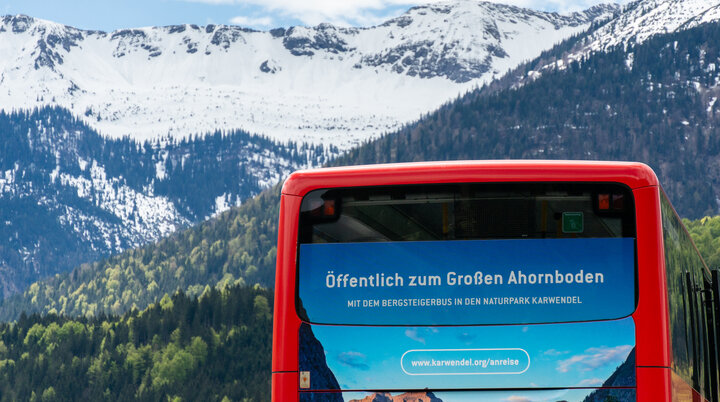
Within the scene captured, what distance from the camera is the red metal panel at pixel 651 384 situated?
10.2 metres

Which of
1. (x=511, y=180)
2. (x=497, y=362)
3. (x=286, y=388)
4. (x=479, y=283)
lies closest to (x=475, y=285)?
(x=479, y=283)

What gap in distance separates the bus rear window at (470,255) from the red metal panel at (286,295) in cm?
10

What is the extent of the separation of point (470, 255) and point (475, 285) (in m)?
0.31

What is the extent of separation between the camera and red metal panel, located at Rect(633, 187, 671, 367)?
1024cm

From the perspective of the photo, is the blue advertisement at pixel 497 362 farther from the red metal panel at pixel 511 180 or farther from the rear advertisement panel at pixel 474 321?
the red metal panel at pixel 511 180

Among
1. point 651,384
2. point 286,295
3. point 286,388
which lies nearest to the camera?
point 651,384

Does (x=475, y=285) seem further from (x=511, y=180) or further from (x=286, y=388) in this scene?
(x=286, y=388)

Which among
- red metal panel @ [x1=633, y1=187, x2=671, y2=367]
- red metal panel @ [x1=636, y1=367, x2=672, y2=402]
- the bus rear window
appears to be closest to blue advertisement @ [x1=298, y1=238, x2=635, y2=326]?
the bus rear window

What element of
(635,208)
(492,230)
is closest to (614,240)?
A: (635,208)

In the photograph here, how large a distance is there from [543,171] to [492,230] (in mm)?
789

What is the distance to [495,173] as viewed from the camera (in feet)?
35.8

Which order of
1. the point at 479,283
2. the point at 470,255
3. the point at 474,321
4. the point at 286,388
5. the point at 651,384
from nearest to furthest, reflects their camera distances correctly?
the point at 651,384 < the point at 474,321 < the point at 479,283 < the point at 470,255 < the point at 286,388

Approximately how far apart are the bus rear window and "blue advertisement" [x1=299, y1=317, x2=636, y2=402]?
124 mm

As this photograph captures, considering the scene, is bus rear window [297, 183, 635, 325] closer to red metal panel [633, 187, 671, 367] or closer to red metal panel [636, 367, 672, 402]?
red metal panel [633, 187, 671, 367]
